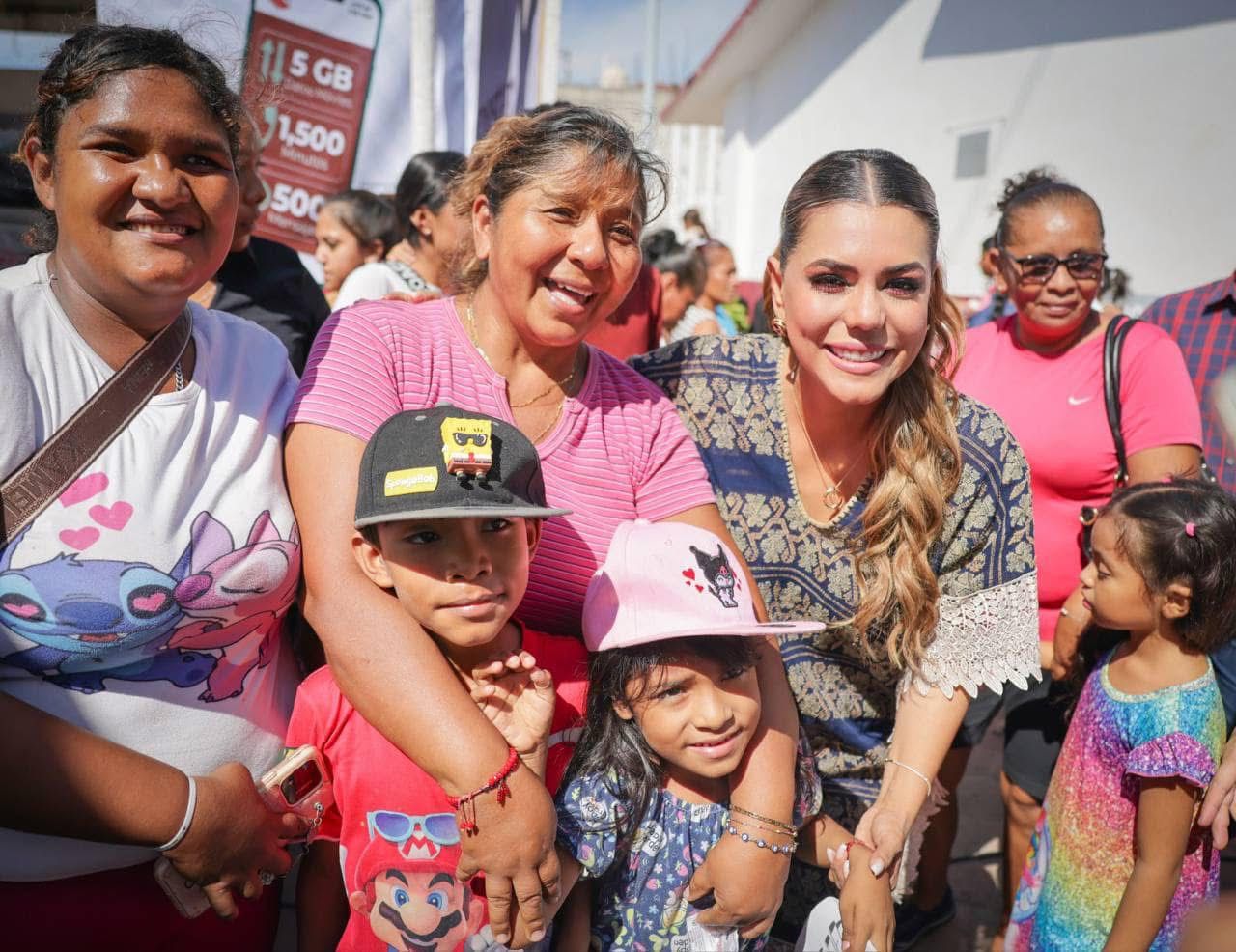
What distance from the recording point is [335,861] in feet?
6.79

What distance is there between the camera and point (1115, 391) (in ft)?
10.8

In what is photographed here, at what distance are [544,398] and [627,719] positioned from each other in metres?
0.76

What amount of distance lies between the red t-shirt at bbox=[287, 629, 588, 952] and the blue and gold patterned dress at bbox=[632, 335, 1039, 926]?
3.42ft

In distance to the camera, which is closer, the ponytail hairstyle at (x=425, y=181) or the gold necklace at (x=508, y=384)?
the gold necklace at (x=508, y=384)

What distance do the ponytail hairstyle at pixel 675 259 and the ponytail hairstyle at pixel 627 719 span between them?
5.09m

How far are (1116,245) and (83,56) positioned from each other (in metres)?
8.41

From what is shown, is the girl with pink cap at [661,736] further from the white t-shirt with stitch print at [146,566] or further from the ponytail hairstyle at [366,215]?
the ponytail hairstyle at [366,215]

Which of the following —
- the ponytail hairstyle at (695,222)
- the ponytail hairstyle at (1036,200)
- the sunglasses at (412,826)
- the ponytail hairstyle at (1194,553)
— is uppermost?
the ponytail hairstyle at (695,222)

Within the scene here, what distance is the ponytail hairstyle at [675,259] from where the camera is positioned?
23.0 ft

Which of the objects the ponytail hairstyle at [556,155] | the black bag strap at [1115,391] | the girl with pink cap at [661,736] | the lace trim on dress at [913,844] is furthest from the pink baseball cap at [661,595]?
the black bag strap at [1115,391]

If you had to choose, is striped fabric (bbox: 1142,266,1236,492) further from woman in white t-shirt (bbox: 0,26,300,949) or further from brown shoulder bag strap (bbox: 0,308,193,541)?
brown shoulder bag strap (bbox: 0,308,193,541)

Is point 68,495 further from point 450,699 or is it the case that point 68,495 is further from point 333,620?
point 450,699

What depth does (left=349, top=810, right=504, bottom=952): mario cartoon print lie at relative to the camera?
1.84 metres

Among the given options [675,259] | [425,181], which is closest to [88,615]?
[425,181]
